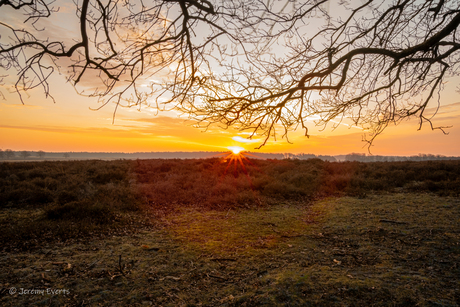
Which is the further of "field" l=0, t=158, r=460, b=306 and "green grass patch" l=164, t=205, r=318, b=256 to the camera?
"green grass patch" l=164, t=205, r=318, b=256

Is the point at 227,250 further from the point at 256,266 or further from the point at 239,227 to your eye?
the point at 239,227

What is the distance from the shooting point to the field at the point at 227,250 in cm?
275

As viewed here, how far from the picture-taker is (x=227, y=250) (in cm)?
435

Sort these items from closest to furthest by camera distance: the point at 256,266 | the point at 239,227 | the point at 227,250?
the point at 256,266 < the point at 227,250 < the point at 239,227

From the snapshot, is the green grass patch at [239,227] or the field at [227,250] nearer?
the field at [227,250]

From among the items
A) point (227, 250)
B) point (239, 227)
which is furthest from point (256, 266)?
point (239, 227)

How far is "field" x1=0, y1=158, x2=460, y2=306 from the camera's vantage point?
9.02ft

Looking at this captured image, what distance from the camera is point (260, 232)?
17.6 feet

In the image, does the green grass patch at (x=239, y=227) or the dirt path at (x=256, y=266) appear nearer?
the dirt path at (x=256, y=266)

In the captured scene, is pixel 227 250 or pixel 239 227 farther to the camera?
pixel 239 227

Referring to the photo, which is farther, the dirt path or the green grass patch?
the green grass patch

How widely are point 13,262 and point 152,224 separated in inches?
109

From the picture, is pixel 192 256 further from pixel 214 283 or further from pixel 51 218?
pixel 51 218

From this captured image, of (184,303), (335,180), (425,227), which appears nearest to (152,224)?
(184,303)
